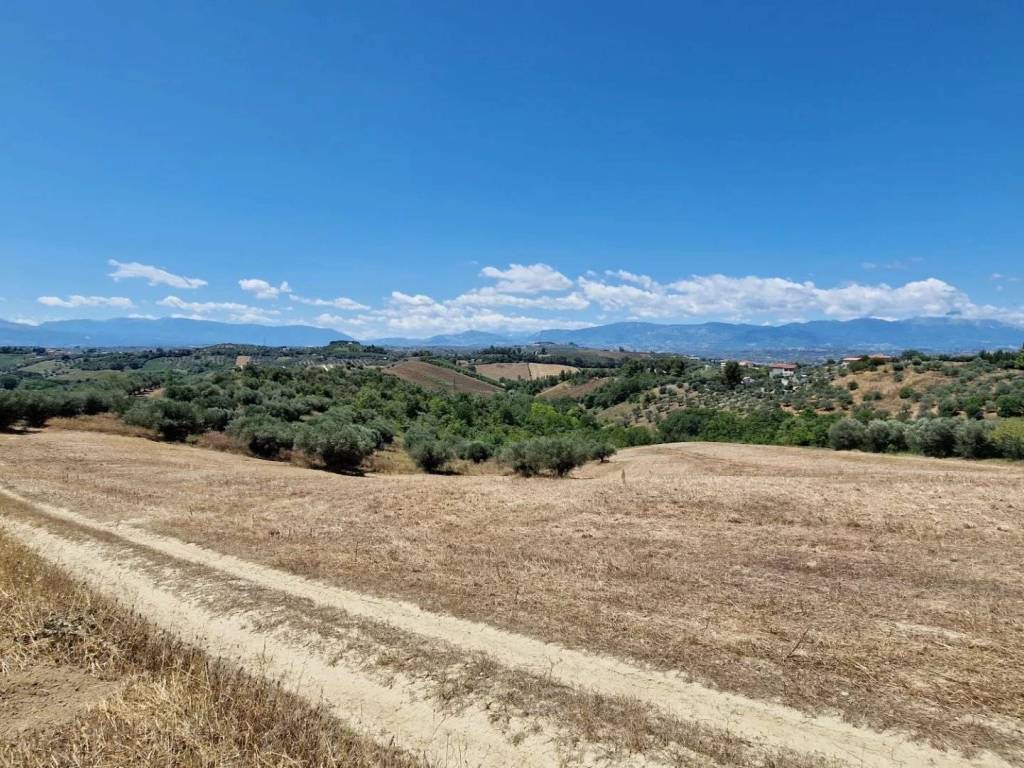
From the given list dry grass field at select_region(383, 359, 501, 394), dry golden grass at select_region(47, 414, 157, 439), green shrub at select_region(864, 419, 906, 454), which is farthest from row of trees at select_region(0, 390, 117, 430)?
dry grass field at select_region(383, 359, 501, 394)

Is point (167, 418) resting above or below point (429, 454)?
above

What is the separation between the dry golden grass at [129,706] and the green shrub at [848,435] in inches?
1852

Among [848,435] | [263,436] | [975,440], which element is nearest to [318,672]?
[263,436]

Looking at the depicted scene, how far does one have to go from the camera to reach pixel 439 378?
149 meters

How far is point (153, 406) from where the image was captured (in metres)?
45.0

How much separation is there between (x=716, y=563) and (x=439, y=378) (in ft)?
457

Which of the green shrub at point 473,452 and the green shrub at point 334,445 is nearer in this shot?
the green shrub at point 334,445

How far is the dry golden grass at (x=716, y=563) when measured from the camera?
24.2 feet

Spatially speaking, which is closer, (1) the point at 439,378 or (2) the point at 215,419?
(2) the point at 215,419

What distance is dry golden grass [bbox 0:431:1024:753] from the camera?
291 inches

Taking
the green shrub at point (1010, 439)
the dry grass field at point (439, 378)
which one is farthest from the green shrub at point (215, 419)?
the dry grass field at point (439, 378)

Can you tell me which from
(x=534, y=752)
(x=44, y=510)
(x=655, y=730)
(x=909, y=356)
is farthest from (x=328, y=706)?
(x=909, y=356)

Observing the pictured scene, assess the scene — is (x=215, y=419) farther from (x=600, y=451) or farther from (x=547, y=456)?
(x=600, y=451)

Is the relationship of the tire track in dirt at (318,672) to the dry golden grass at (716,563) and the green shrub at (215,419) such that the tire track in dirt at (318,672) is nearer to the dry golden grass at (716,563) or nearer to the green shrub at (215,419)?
the dry golden grass at (716,563)
